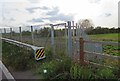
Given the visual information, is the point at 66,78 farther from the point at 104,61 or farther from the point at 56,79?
the point at 104,61

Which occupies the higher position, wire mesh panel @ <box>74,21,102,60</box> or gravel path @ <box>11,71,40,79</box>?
wire mesh panel @ <box>74,21,102,60</box>

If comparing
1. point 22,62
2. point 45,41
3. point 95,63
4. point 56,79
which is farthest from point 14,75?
point 45,41

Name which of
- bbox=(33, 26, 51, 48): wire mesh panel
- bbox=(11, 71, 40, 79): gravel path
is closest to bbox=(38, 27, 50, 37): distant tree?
bbox=(33, 26, 51, 48): wire mesh panel

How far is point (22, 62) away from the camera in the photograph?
9.74 meters

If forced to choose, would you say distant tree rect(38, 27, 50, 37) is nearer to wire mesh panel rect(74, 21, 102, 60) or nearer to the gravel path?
Result: wire mesh panel rect(74, 21, 102, 60)

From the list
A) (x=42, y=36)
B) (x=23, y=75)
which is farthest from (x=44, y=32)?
(x=23, y=75)

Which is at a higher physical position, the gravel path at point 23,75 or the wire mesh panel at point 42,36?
the wire mesh panel at point 42,36

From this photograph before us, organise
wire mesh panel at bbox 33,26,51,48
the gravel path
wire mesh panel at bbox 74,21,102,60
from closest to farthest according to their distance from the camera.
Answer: the gravel path, wire mesh panel at bbox 74,21,102,60, wire mesh panel at bbox 33,26,51,48

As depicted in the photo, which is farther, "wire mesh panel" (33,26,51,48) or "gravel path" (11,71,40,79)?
"wire mesh panel" (33,26,51,48)

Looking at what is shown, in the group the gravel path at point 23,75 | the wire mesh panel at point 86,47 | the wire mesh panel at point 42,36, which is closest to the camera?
the gravel path at point 23,75

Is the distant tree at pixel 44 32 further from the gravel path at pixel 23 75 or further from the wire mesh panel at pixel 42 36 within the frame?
the gravel path at pixel 23 75

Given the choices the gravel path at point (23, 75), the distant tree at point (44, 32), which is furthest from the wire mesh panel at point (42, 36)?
the gravel path at point (23, 75)

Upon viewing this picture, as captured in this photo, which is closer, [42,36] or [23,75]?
[23,75]

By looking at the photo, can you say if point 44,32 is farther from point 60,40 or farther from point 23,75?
point 23,75
